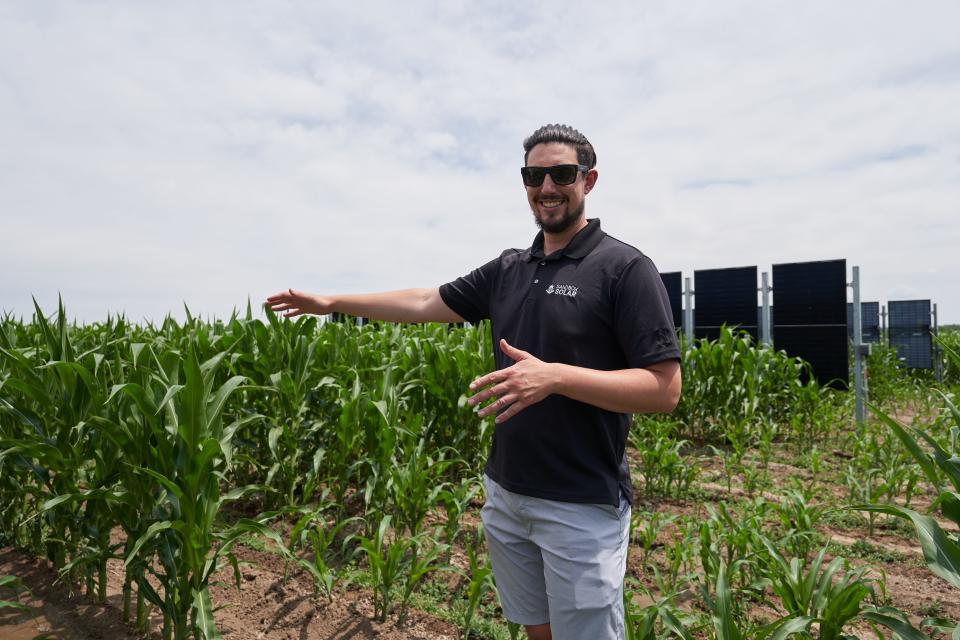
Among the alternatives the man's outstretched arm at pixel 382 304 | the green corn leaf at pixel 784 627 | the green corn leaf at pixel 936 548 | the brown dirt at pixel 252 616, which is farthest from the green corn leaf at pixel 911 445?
the brown dirt at pixel 252 616

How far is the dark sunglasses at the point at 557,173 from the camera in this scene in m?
2.13

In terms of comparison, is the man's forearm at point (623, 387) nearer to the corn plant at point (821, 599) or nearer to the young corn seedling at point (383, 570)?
the corn plant at point (821, 599)

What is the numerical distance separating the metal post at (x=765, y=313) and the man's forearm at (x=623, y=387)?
312 inches

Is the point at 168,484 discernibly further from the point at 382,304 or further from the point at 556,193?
the point at 556,193

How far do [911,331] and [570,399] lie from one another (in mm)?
16496

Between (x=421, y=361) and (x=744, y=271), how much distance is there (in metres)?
6.59

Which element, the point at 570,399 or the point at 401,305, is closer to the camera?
the point at 570,399

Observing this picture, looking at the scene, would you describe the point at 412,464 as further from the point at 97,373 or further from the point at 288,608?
the point at 97,373

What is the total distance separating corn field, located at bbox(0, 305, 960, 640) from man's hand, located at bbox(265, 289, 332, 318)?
1.23ft

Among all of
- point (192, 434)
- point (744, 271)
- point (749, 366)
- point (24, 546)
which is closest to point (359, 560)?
point (192, 434)

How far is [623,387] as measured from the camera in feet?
5.84

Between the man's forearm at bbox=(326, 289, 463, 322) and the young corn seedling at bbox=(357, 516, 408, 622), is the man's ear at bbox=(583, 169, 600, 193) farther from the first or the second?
the young corn seedling at bbox=(357, 516, 408, 622)

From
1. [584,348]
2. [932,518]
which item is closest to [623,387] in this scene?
[584,348]

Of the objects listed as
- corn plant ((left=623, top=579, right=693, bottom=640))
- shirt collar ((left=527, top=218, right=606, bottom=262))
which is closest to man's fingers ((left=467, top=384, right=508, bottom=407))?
shirt collar ((left=527, top=218, right=606, bottom=262))
